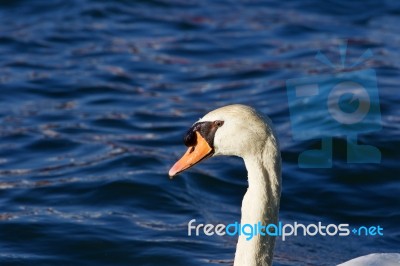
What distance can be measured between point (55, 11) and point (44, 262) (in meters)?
8.31

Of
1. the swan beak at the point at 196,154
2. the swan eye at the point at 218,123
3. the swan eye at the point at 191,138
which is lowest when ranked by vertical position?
the swan beak at the point at 196,154

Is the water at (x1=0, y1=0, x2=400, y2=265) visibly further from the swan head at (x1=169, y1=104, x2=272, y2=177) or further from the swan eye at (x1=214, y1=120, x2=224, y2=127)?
the swan eye at (x1=214, y1=120, x2=224, y2=127)

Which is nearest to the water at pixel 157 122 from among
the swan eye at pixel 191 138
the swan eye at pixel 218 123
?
the swan eye at pixel 191 138

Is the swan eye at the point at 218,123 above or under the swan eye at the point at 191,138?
above

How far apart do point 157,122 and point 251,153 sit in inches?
229

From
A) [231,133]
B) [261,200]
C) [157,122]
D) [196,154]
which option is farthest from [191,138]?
[157,122]

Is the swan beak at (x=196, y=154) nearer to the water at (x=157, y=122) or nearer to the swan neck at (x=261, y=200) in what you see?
the swan neck at (x=261, y=200)

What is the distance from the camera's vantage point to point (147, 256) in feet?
24.0

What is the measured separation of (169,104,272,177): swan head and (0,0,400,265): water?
2228mm

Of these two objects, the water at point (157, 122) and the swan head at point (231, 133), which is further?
the water at point (157, 122)

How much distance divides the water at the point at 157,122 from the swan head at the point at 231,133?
7.31 feet

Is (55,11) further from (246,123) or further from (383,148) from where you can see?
(246,123)

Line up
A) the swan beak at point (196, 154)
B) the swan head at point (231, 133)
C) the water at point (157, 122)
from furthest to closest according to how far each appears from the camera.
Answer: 1. the water at point (157, 122)
2. the swan beak at point (196, 154)
3. the swan head at point (231, 133)

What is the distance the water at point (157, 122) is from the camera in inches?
302
